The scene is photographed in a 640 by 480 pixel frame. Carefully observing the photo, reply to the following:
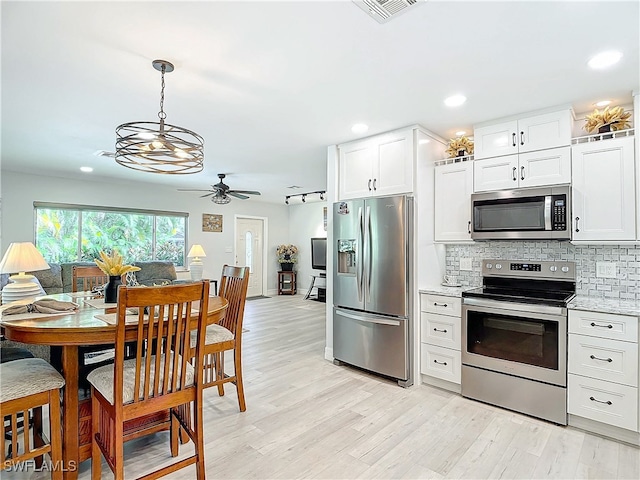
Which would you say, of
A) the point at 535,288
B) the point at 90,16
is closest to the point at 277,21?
the point at 90,16

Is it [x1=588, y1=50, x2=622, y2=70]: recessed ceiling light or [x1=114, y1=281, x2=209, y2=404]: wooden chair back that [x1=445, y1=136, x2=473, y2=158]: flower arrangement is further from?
[x1=114, y1=281, x2=209, y2=404]: wooden chair back

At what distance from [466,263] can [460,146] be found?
1182 millimetres

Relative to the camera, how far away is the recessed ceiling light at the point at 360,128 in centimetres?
332

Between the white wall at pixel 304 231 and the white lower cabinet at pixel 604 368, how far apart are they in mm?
6487

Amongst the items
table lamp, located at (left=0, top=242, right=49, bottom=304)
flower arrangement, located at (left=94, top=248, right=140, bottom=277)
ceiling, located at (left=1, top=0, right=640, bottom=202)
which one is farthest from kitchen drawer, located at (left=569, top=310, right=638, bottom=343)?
table lamp, located at (left=0, top=242, right=49, bottom=304)

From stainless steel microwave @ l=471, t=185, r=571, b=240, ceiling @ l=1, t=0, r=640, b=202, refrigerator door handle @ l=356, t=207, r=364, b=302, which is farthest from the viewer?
refrigerator door handle @ l=356, t=207, r=364, b=302

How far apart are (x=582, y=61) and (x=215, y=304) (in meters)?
2.78

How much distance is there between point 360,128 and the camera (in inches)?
134

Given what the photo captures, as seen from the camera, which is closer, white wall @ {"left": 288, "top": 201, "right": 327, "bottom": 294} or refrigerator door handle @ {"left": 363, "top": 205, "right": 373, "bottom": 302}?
refrigerator door handle @ {"left": 363, "top": 205, "right": 373, "bottom": 302}

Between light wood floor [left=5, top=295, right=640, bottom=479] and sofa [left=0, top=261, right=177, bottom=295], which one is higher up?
sofa [left=0, top=261, right=177, bottom=295]

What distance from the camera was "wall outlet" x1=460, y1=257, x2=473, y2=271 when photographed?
141 inches

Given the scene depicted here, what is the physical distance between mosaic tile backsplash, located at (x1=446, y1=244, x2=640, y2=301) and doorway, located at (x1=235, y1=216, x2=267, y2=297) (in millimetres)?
6193

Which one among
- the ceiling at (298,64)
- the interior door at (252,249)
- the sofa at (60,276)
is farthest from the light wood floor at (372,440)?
the interior door at (252,249)

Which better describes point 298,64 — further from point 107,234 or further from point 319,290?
point 319,290
